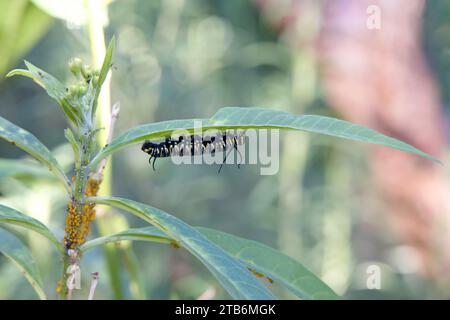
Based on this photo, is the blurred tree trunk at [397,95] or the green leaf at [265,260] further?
the blurred tree trunk at [397,95]

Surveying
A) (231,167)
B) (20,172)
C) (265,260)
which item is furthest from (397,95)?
(265,260)

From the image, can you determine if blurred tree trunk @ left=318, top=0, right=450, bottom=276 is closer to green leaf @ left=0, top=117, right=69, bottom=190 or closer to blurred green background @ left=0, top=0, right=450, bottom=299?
blurred green background @ left=0, top=0, right=450, bottom=299

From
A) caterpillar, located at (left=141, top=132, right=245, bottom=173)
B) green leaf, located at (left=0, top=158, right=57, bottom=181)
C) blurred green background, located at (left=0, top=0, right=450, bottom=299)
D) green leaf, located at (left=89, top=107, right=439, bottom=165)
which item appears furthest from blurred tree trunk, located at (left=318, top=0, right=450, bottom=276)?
green leaf, located at (left=89, top=107, right=439, bottom=165)

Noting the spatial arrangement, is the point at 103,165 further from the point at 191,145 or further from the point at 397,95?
the point at 397,95

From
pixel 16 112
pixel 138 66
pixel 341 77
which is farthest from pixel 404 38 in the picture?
pixel 16 112

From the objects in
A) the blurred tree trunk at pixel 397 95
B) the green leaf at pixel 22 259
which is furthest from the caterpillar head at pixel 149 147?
the blurred tree trunk at pixel 397 95

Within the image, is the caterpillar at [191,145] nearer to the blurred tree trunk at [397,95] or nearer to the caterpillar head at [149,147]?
the caterpillar head at [149,147]
